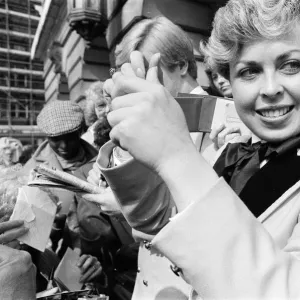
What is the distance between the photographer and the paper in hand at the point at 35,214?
4.41 feet

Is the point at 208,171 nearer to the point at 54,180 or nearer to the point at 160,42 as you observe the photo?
the point at 54,180

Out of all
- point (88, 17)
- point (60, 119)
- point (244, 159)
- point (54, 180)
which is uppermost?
point (244, 159)

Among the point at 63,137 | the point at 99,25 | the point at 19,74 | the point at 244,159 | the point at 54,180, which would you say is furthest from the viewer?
the point at 19,74

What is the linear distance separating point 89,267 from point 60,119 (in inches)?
48.4

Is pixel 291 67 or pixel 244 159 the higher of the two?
pixel 291 67

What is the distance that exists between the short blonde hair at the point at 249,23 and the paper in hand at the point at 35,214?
0.96 metres

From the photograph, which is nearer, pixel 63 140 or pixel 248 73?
pixel 248 73

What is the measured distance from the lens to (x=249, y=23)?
0.74 m

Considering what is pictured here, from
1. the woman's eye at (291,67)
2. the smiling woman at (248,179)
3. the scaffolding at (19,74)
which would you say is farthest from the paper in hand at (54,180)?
the scaffolding at (19,74)

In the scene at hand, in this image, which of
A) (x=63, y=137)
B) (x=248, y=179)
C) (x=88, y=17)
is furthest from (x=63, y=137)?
(x=88, y=17)

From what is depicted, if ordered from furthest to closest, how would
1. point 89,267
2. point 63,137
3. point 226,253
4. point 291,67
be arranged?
point 63,137, point 89,267, point 291,67, point 226,253

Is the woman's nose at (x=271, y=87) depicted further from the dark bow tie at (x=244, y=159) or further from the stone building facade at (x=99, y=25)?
the stone building facade at (x=99, y=25)

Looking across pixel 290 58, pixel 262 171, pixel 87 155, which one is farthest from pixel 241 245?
pixel 87 155

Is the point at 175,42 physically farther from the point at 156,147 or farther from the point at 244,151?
the point at 156,147
